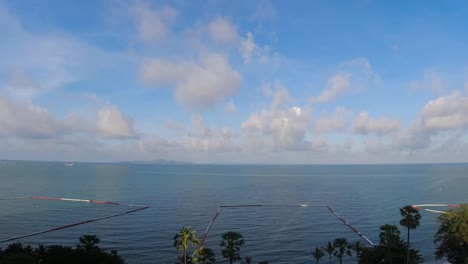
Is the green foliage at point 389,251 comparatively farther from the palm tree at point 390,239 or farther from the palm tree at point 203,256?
the palm tree at point 203,256

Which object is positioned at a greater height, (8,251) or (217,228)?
(8,251)

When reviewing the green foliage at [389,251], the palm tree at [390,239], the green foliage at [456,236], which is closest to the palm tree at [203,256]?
the green foliage at [389,251]

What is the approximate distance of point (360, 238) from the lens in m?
125

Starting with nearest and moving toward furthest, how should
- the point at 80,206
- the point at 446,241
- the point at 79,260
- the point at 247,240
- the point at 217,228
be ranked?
the point at 79,260 < the point at 446,241 < the point at 247,240 < the point at 217,228 < the point at 80,206

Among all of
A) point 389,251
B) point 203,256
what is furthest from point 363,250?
point 203,256

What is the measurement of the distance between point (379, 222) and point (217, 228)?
65.9 metres

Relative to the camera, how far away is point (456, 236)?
249 ft

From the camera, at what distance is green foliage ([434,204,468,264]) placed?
7488 cm

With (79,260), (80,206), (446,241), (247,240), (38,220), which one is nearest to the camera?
(79,260)

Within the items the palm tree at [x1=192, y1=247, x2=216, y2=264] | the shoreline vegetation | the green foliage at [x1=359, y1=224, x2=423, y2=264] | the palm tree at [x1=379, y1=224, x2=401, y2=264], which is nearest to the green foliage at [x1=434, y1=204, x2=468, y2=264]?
the shoreline vegetation

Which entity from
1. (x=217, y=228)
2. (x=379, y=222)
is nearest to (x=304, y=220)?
(x=379, y=222)

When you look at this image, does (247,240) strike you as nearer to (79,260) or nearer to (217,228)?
(217,228)

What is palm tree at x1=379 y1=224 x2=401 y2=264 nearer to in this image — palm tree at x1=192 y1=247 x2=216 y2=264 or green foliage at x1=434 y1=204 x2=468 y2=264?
green foliage at x1=434 y1=204 x2=468 y2=264

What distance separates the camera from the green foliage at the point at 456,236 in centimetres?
7488
